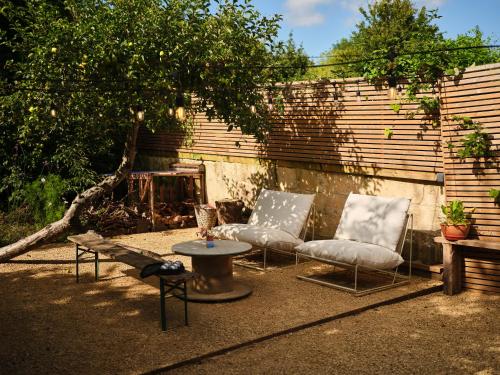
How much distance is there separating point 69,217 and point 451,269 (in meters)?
5.35

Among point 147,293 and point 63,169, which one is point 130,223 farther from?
point 147,293

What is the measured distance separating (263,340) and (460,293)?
2933mm

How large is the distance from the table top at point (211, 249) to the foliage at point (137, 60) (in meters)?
1.94

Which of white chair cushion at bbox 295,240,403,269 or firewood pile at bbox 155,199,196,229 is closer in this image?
white chair cushion at bbox 295,240,403,269

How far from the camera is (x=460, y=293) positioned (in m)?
6.95

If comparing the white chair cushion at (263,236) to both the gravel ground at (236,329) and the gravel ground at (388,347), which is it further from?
the gravel ground at (388,347)

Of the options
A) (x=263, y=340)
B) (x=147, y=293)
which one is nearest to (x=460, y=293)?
(x=263, y=340)

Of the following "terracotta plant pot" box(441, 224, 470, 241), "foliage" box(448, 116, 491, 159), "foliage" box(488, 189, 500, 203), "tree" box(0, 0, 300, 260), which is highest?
"tree" box(0, 0, 300, 260)

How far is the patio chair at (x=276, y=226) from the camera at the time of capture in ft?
26.0

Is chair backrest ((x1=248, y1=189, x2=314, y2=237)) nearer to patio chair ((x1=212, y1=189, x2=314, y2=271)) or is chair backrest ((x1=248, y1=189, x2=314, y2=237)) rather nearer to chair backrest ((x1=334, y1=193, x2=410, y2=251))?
patio chair ((x1=212, y1=189, x2=314, y2=271))

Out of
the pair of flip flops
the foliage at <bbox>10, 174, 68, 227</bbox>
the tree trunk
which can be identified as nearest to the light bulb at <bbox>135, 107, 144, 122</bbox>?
the tree trunk

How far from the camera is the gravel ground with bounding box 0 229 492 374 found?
478cm

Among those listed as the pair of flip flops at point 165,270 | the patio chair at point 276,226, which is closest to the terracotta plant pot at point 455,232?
the patio chair at point 276,226

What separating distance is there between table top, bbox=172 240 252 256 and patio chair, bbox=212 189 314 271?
0.94 m
